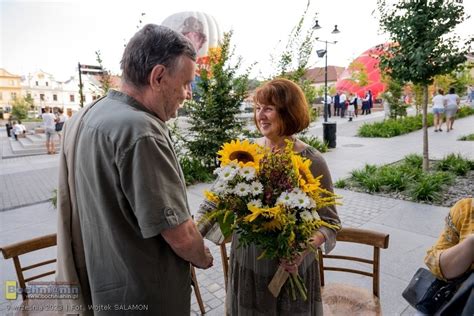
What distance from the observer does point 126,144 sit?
116cm

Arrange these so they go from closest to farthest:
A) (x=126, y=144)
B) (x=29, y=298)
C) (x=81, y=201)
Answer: (x=126, y=144) → (x=81, y=201) → (x=29, y=298)

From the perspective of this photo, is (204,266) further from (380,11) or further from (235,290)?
(380,11)

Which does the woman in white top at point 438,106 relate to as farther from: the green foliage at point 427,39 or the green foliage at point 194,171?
the green foliage at point 194,171

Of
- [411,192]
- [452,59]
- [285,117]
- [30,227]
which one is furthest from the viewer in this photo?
[452,59]

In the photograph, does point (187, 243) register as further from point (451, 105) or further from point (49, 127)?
point (451, 105)

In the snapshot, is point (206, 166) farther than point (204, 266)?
Yes

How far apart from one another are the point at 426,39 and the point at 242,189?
731 cm

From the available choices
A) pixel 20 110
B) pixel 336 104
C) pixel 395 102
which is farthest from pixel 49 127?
pixel 20 110

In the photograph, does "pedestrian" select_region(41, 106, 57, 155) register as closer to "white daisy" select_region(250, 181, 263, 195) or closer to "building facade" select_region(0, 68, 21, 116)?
"white daisy" select_region(250, 181, 263, 195)

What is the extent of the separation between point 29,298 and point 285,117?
2.10 meters

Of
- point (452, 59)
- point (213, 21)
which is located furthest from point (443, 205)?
point (213, 21)

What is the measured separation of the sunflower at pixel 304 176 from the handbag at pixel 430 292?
80cm

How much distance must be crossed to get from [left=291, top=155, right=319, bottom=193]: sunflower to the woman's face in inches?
22.9

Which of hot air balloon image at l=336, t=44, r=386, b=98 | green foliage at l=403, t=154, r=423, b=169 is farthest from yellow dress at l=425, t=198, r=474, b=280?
hot air balloon image at l=336, t=44, r=386, b=98
